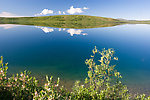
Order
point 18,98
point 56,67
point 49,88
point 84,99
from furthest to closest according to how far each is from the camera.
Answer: point 56,67
point 84,99
point 18,98
point 49,88

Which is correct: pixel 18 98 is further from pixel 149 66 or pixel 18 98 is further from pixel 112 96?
pixel 149 66

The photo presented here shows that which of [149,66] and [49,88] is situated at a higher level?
[49,88]

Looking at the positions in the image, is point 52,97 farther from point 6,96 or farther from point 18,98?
point 6,96

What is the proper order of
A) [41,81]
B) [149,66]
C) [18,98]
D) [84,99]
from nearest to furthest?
[18,98]
[84,99]
[41,81]
[149,66]

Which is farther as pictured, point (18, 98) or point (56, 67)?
point (56, 67)

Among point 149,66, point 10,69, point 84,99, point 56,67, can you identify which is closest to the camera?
point 84,99

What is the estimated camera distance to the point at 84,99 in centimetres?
716

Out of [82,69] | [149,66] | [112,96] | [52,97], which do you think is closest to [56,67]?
[82,69]

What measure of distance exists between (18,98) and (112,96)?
6.90 meters

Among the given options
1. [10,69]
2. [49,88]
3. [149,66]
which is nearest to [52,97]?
[49,88]

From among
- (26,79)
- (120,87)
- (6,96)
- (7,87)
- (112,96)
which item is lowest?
(112,96)

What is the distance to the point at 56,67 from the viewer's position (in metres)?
21.2

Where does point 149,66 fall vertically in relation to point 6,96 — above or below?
below

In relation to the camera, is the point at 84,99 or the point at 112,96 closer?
the point at 84,99
